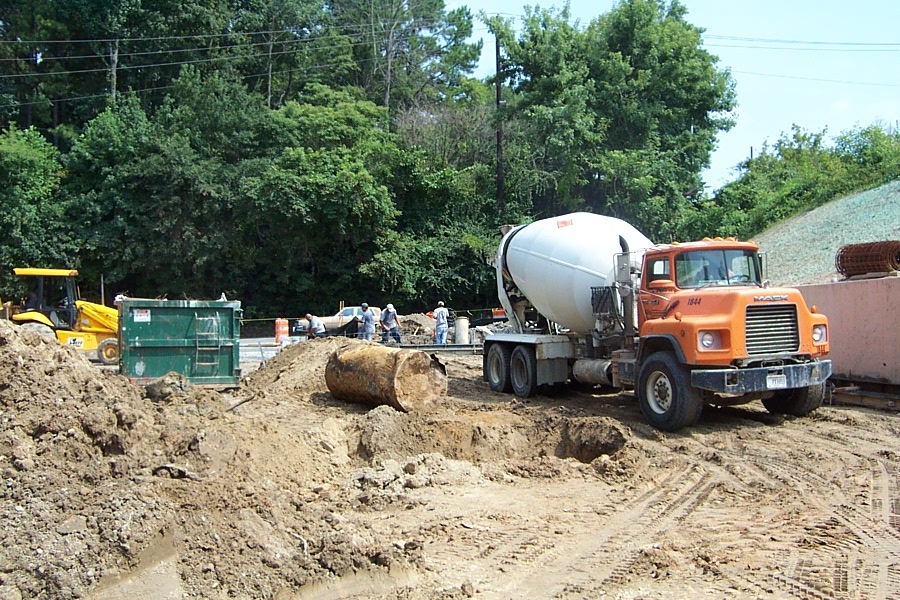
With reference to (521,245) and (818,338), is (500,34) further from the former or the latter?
(818,338)

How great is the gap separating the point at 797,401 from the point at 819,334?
3.44 ft

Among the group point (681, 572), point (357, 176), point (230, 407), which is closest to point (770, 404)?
point (681, 572)

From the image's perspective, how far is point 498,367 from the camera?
15898 mm

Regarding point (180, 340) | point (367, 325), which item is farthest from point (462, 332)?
point (180, 340)

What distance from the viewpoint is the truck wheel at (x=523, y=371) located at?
47.8 ft

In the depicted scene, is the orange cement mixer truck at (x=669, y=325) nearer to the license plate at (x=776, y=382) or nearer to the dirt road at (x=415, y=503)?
the license plate at (x=776, y=382)

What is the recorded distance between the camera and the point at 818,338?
11.0 metres

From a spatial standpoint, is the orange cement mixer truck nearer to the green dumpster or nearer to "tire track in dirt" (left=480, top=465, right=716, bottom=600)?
"tire track in dirt" (left=480, top=465, right=716, bottom=600)

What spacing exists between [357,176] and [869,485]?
3048cm

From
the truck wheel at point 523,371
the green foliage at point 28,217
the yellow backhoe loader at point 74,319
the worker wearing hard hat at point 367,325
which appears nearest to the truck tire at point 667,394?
the truck wheel at point 523,371

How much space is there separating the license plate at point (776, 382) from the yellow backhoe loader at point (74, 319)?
55.0 feet

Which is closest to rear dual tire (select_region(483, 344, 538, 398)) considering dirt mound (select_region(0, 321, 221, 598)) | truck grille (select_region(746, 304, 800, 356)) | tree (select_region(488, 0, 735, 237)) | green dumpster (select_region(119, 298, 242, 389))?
truck grille (select_region(746, 304, 800, 356))

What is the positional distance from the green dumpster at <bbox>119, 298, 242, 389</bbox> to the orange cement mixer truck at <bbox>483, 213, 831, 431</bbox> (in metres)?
5.25

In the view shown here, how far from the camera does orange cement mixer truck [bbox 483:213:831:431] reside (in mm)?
10391
